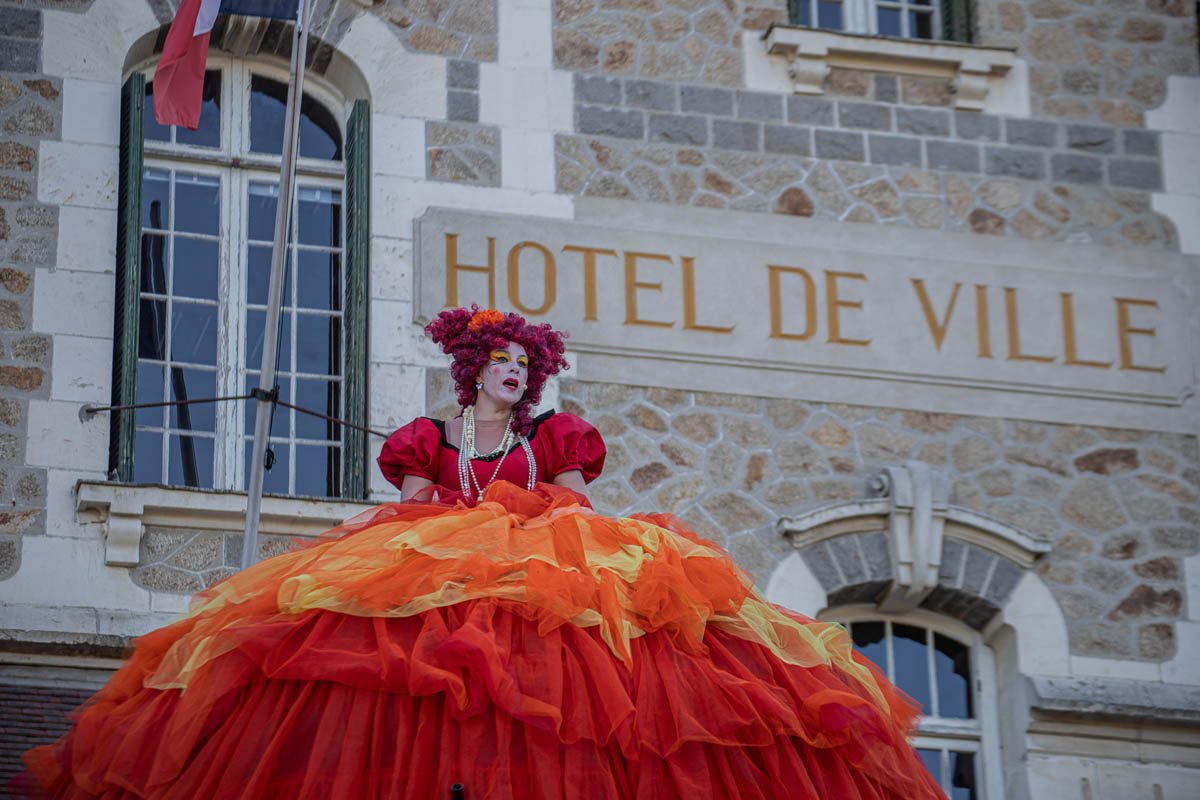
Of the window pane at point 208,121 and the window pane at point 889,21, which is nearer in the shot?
the window pane at point 208,121

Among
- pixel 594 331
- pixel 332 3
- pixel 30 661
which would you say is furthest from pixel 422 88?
pixel 30 661

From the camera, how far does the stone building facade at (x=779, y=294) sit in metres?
9.70

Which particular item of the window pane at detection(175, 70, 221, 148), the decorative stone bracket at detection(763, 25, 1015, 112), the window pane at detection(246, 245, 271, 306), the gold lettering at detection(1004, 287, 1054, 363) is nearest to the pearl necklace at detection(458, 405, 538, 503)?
the window pane at detection(246, 245, 271, 306)

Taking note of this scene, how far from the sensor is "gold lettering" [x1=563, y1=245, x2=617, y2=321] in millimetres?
10078

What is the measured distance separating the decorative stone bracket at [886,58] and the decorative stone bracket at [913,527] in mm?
1981

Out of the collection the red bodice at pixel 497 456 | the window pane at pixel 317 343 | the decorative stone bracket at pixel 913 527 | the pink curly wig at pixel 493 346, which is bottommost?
the decorative stone bracket at pixel 913 527

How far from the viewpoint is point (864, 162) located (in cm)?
1078

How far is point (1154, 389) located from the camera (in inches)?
421

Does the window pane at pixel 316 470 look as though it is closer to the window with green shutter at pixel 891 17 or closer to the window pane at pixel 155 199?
the window pane at pixel 155 199

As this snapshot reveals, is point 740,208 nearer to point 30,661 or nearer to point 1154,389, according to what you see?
point 1154,389

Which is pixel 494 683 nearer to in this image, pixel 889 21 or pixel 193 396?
pixel 193 396

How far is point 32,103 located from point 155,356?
47.7 inches

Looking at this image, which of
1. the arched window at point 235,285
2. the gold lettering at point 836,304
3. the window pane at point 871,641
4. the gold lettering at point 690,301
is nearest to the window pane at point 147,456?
the arched window at point 235,285

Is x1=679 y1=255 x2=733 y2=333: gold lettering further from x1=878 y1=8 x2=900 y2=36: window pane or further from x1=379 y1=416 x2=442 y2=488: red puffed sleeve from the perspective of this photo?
x1=379 y1=416 x2=442 y2=488: red puffed sleeve
